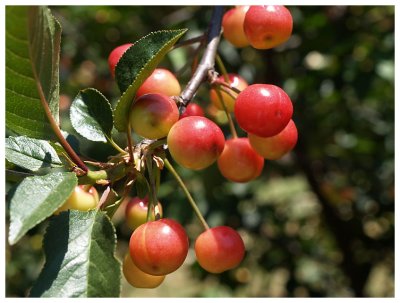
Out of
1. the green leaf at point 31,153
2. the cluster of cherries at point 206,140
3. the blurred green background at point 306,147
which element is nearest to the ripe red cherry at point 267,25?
the cluster of cherries at point 206,140

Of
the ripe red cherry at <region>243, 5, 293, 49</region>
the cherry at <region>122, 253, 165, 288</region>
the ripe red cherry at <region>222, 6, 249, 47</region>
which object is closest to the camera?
the cherry at <region>122, 253, 165, 288</region>

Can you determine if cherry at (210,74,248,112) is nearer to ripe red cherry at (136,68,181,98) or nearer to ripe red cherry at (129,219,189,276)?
ripe red cherry at (136,68,181,98)

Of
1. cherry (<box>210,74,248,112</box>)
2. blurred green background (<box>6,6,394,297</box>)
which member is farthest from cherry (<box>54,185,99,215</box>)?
blurred green background (<box>6,6,394,297</box>)

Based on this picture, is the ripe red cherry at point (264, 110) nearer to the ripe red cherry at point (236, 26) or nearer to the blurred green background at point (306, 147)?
the ripe red cherry at point (236, 26)

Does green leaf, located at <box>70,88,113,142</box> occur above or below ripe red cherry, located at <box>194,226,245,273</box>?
above

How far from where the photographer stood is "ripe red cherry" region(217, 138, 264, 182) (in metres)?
1.05

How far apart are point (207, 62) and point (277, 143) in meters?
0.19

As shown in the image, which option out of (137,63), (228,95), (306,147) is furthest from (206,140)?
(306,147)

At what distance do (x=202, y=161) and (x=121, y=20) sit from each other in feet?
5.05

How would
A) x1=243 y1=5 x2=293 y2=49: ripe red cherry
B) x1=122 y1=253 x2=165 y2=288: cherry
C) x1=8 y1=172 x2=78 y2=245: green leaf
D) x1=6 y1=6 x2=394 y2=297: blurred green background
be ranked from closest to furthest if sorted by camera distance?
x1=8 y1=172 x2=78 y2=245: green leaf → x1=122 y1=253 x2=165 y2=288: cherry → x1=243 y1=5 x2=293 y2=49: ripe red cherry → x1=6 y1=6 x2=394 y2=297: blurred green background

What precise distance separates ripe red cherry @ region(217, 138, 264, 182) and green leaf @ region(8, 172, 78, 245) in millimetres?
361

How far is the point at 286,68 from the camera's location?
228 cm

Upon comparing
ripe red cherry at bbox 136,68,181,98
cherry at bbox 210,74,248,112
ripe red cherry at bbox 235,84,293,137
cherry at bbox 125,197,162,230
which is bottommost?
cherry at bbox 125,197,162,230

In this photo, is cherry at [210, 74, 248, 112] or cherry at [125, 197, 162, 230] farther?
cherry at [210, 74, 248, 112]
